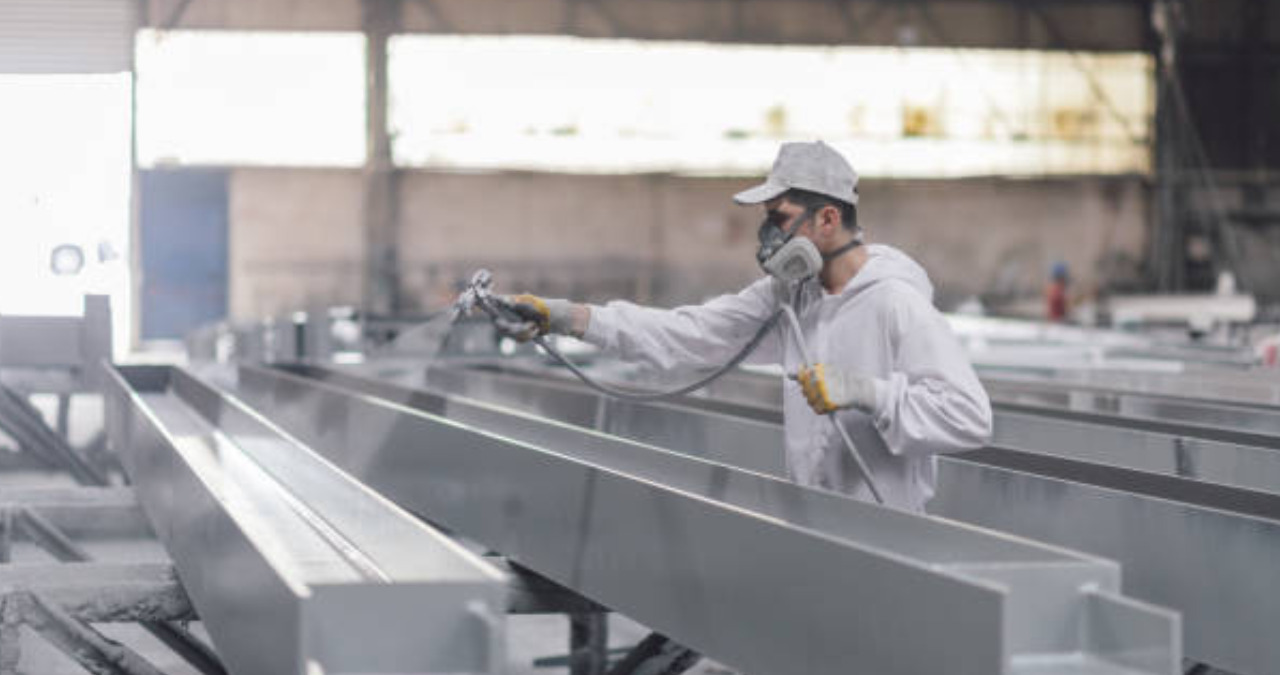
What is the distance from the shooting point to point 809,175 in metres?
3.67

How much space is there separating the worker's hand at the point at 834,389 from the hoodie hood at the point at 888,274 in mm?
322

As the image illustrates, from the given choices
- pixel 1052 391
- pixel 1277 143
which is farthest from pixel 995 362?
pixel 1277 143

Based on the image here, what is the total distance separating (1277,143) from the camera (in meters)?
24.1

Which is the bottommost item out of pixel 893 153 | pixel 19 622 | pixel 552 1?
pixel 19 622

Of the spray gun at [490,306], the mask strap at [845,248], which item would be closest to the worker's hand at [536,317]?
the spray gun at [490,306]

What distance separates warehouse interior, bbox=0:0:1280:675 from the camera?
2947mm

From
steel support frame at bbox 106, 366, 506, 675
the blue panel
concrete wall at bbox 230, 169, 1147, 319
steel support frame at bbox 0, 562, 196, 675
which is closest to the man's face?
steel support frame at bbox 106, 366, 506, 675

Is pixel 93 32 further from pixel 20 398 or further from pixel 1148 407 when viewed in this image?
pixel 1148 407

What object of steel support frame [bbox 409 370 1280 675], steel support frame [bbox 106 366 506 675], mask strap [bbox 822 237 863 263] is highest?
mask strap [bbox 822 237 863 263]

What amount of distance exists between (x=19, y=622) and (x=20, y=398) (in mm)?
5229

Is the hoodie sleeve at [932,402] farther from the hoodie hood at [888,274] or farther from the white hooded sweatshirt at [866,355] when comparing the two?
the hoodie hood at [888,274]

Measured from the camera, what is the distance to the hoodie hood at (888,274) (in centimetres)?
364

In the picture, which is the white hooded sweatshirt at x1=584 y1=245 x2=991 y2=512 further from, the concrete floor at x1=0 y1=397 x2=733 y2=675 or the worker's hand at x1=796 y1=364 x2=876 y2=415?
the concrete floor at x1=0 y1=397 x2=733 y2=675

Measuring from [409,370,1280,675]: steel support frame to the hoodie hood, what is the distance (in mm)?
535
